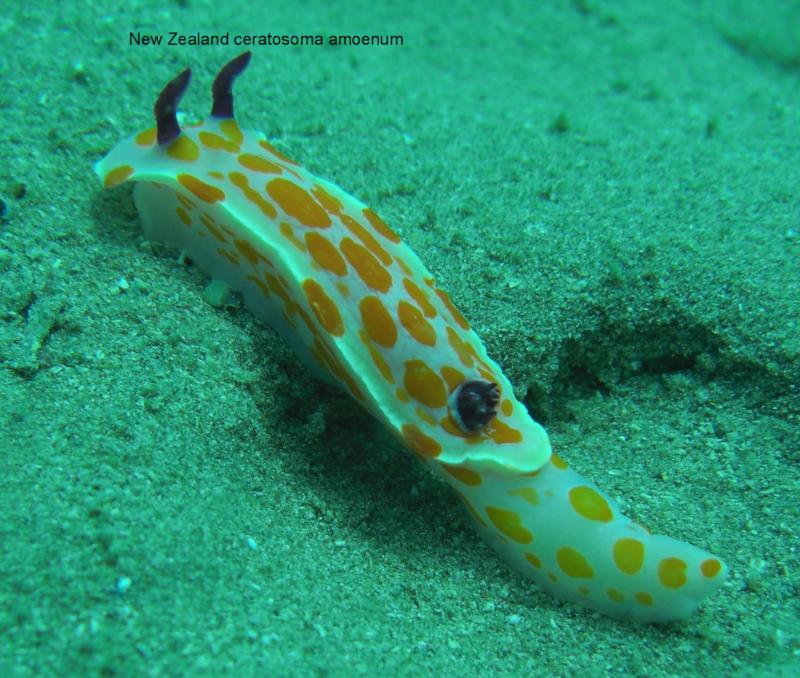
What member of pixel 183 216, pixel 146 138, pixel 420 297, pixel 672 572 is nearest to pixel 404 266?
pixel 420 297

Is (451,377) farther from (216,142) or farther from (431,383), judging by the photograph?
(216,142)

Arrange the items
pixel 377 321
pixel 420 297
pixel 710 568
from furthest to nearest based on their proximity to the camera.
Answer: pixel 420 297 → pixel 377 321 → pixel 710 568

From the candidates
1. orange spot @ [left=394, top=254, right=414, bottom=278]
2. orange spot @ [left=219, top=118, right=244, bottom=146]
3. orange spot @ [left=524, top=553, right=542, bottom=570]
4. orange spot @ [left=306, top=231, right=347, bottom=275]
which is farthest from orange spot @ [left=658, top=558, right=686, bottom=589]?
orange spot @ [left=219, top=118, right=244, bottom=146]

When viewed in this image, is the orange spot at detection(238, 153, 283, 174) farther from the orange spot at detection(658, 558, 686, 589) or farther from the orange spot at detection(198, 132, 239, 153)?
the orange spot at detection(658, 558, 686, 589)

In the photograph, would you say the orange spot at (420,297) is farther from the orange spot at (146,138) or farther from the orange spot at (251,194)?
the orange spot at (146,138)

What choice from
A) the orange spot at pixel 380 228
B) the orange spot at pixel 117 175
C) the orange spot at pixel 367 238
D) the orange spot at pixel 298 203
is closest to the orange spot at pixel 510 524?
the orange spot at pixel 367 238

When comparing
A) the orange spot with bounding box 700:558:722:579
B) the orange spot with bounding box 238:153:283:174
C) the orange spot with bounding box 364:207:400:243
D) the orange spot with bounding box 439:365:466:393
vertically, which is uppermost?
the orange spot with bounding box 238:153:283:174

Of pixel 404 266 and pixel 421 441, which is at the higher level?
pixel 404 266
